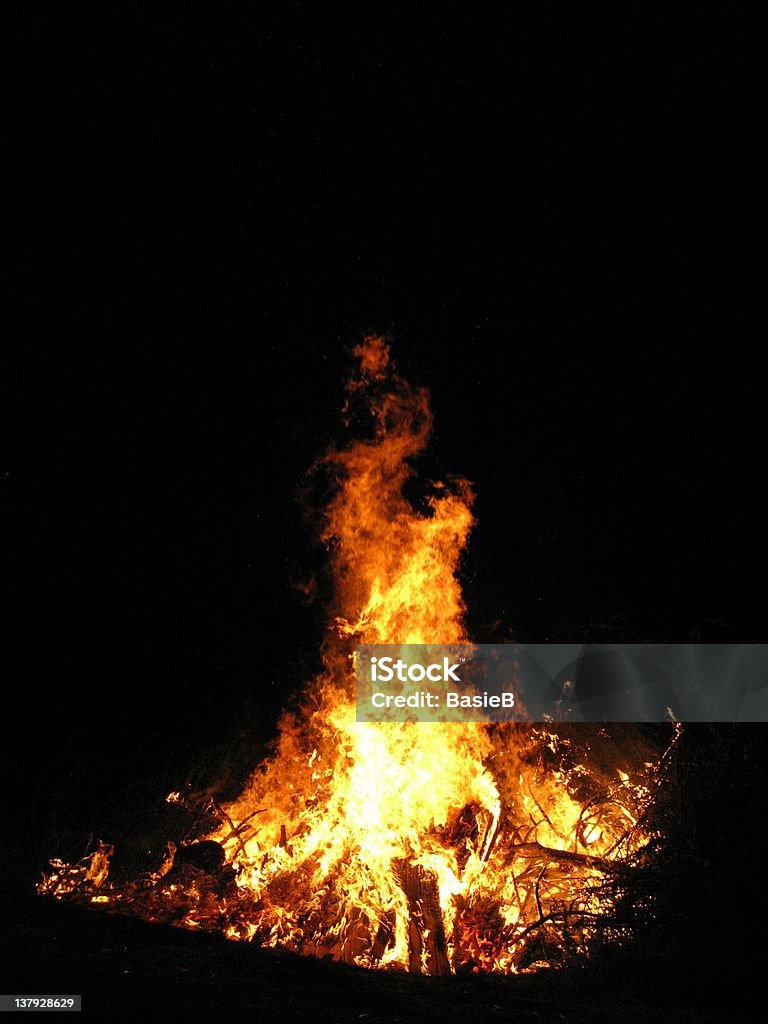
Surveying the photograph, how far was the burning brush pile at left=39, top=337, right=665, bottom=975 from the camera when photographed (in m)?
5.54

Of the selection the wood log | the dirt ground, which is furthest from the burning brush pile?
the dirt ground

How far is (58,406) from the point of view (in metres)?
8.17

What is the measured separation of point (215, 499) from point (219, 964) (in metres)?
4.75

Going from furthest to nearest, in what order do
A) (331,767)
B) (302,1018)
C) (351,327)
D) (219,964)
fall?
(351,327) → (331,767) → (219,964) → (302,1018)

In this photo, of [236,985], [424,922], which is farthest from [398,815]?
[236,985]

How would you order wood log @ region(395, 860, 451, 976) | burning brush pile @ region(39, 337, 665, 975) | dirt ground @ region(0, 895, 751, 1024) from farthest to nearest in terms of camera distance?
burning brush pile @ region(39, 337, 665, 975)
wood log @ region(395, 860, 451, 976)
dirt ground @ region(0, 895, 751, 1024)

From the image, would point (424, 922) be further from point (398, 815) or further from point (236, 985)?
point (236, 985)

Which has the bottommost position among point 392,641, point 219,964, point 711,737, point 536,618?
point 219,964

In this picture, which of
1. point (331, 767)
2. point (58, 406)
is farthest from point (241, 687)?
A: point (58, 406)

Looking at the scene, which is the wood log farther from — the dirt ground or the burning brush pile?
the dirt ground

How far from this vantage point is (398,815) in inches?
243

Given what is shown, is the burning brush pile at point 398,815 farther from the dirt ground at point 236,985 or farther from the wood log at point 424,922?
the dirt ground at point 236,985

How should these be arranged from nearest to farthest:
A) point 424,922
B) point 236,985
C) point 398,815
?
1. point 236,985
2. point 424,922
3. point 398,815

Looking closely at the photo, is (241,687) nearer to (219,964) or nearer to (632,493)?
(219,964)
